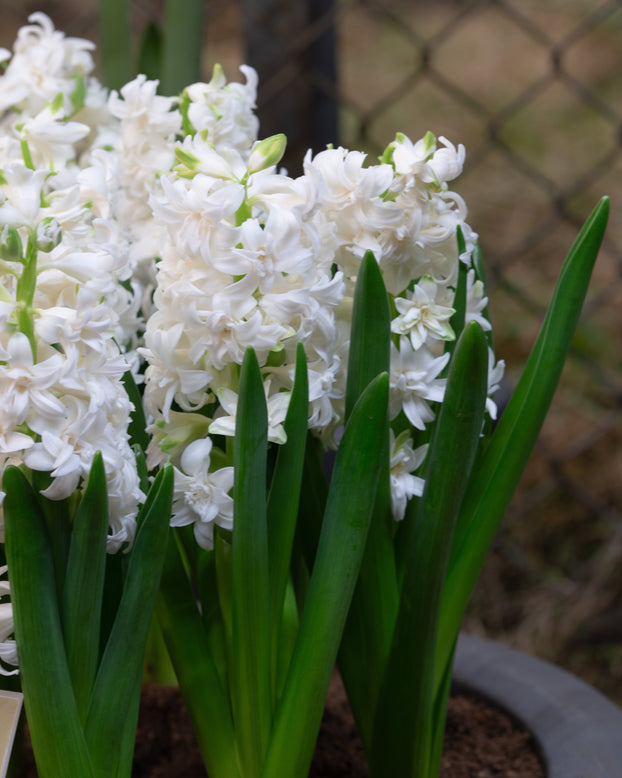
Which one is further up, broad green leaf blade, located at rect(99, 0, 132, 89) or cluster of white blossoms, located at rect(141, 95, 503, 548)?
broad green leaf blade, located at rect(99, 0, 132, 89)

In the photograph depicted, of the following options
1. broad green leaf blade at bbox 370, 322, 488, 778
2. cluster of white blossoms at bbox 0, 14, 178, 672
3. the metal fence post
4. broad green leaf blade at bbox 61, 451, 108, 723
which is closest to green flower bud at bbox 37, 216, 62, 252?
cluster of white blossoms at bbox 0, 14, 178, 672

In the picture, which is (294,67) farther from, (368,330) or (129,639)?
(129,639)

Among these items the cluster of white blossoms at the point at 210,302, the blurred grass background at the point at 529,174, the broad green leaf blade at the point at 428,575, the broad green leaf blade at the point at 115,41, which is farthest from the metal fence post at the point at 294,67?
the broad green leaf blade at the point at 428,575

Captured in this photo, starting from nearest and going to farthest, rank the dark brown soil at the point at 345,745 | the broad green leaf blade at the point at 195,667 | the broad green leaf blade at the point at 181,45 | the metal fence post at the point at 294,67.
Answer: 1. the broad green leaf blade at the point at 195,667
2. the dark brown soil at the point at 345,745
3. the broad green leaf blade at the point at 181,45
4. the metal fence post at the point at 294,67

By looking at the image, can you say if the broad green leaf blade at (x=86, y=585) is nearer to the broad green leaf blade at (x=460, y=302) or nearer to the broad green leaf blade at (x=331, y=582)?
the broad green leaf blade at (x=331, y=582)

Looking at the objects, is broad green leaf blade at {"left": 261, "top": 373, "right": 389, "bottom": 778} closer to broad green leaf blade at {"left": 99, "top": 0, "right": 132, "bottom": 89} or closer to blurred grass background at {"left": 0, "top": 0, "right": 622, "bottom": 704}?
blurred grass background at {"left": 0, "top": 0, "right": 622, "bottom": 704}

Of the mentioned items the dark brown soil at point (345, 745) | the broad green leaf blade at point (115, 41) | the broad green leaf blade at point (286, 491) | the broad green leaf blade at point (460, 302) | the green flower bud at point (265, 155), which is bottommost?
the dark brown soil at point (345, 745)

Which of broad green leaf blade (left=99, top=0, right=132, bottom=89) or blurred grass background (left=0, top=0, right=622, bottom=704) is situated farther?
blurred grass background (left=0, top=0, right=622, bottom=704)
